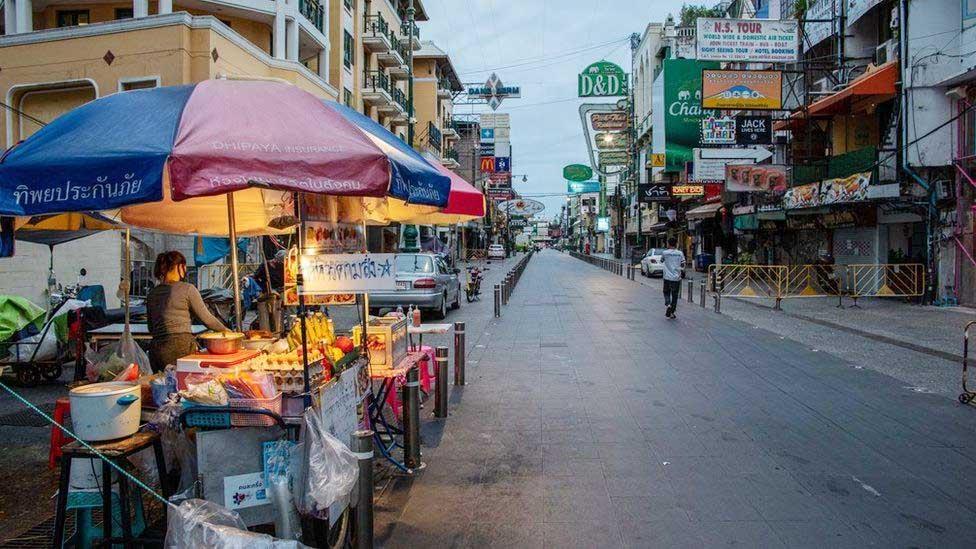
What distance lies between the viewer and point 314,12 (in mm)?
28828

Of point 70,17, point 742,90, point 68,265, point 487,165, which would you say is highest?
point 70,17

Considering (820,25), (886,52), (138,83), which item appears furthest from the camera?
(820,25)

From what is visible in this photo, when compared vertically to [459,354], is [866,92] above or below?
above

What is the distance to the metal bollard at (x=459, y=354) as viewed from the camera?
29.6 ft

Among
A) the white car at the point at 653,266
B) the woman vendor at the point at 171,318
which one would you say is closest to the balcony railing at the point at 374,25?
the white car at the point at 653,266

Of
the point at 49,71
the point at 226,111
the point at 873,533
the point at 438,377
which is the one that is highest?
the point at 49,71

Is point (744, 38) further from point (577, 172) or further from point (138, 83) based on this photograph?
point (138, 83)

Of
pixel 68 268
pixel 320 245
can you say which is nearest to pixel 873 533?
pixel 320 245

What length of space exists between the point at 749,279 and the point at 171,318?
21774 millimetres

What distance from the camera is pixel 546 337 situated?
1423cm

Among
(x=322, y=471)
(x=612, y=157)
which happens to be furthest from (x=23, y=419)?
(x=612, y=157)

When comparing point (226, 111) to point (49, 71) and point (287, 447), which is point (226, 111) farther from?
point (49, 71)

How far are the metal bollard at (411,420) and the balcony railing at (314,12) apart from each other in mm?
24603

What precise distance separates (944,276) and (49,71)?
2665 cm
